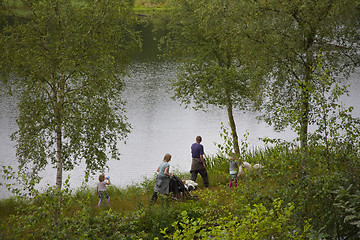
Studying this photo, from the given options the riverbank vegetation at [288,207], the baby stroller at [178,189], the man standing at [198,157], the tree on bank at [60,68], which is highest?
the tree on bank at [60,68]

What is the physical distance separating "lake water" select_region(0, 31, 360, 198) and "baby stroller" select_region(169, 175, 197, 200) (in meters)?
7.40

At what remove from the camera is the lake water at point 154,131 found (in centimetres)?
2247

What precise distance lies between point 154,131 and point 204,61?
35.1ft

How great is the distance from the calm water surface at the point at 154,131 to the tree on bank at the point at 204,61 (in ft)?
11.0

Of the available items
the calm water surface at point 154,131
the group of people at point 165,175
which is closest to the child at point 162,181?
the group of people at point 165,175

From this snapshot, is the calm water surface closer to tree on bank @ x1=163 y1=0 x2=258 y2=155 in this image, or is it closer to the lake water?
the lake water

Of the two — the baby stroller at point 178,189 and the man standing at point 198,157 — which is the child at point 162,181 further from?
the man standing at point 198,157

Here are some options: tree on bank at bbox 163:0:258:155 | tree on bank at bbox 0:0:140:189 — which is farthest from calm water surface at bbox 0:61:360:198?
tree on bank at bbox 0:0:140:189

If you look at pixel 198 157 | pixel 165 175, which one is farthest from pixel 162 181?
pixel 198 157

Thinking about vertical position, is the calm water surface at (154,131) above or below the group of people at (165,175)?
above

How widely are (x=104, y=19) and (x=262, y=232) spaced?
8.92 m

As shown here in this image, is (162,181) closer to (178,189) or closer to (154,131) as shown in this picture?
(178,189)

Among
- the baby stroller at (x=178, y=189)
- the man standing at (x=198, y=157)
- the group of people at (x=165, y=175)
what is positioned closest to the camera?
the group of people at (x=165, y=175)

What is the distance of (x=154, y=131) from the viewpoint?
28.4 m
